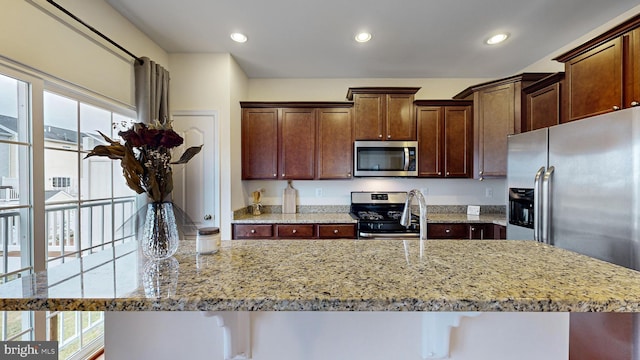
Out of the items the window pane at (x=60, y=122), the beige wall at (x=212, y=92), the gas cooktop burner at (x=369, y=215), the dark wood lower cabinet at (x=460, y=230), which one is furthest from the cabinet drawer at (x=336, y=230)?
the window pane at (x=60, y=122)

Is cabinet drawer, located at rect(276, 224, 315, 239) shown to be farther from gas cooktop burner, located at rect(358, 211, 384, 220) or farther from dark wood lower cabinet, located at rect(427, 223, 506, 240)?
dark wood lower cabinet, located at rect(427, 223, 506, 240)

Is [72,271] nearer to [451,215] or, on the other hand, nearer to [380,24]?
[380,24]

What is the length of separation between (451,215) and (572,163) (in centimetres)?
167

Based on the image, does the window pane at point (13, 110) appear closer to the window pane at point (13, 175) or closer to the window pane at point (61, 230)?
the window pane at point (13, 175)

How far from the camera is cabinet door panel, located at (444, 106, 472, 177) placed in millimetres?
3160

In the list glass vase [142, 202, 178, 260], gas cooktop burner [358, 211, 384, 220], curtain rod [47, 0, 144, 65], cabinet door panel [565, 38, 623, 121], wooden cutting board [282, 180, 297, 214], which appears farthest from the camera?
wooden cutting board [282, 180, 297, 214]

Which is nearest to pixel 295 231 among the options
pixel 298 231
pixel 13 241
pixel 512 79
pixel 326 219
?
pixel 298 231

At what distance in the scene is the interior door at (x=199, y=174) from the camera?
9.18ft

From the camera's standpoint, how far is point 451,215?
3.29 metres

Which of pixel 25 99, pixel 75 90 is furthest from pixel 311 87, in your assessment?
pixel 25 99

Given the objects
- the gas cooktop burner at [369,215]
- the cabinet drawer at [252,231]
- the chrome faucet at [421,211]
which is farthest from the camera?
the gas cooktop burner at [369,215]

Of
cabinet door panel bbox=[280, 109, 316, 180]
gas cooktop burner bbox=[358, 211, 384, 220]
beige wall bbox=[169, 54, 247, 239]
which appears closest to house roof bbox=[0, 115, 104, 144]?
beige wall bbox=[169, 54, 247, 239]

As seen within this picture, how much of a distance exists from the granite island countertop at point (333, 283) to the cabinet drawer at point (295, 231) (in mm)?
1777

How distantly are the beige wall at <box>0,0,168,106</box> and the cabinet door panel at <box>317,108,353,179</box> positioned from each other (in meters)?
1.94
